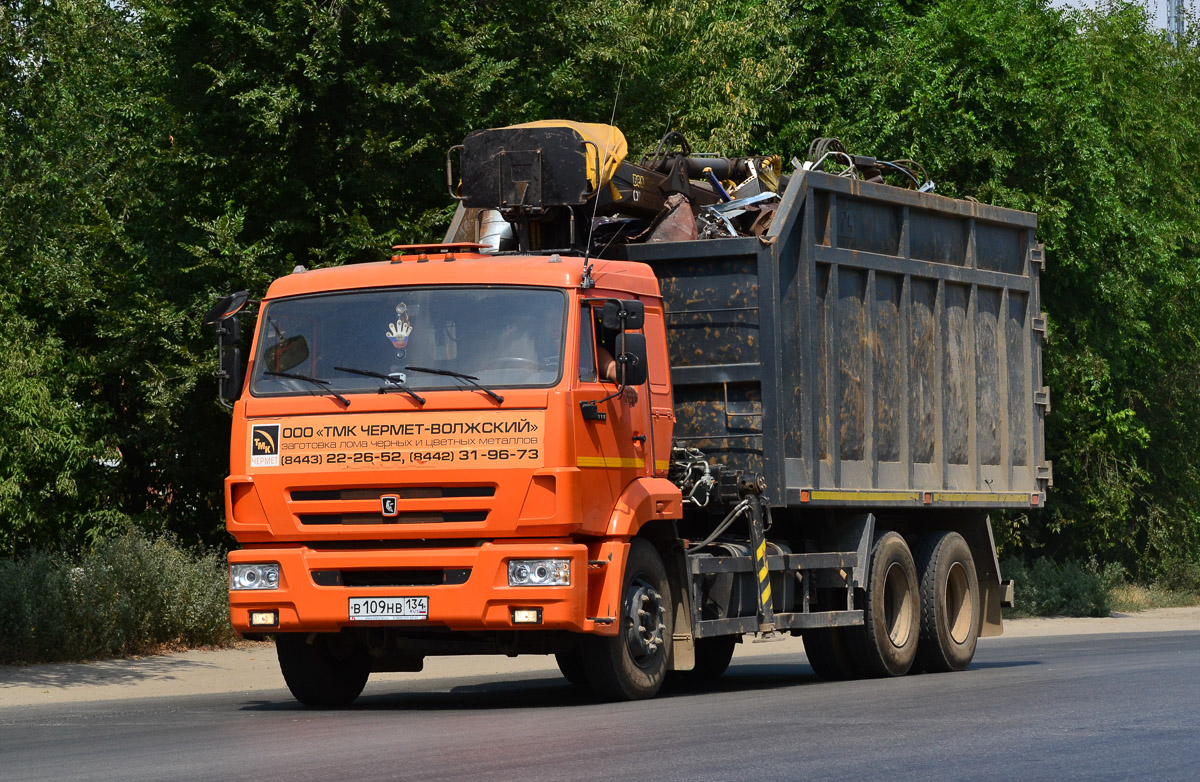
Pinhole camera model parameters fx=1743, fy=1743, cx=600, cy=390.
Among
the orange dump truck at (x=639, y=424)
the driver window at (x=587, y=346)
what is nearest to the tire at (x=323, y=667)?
the orange dump truck at (x=639, y=424)

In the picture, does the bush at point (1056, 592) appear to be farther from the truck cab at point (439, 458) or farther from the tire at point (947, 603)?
the truck cab at point (439, 458)

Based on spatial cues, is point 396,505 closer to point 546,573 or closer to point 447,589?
point 447,589

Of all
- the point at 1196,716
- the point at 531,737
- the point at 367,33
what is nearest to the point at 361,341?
the point at 531,737

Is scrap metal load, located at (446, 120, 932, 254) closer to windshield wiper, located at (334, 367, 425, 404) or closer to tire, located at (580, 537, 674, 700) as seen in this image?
windshield wiper, located at (334, 367, 425, 404)

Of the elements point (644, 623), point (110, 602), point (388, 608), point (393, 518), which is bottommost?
point (110, 602)

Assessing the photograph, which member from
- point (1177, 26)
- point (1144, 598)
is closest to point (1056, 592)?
point (1144, 598)

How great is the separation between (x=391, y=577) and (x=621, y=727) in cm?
213

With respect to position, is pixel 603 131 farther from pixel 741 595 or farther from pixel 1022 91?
pixel 1022 91

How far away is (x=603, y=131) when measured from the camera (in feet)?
44.0

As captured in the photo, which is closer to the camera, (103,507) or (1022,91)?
(103,507)

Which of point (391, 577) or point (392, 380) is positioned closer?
point (391, 577)

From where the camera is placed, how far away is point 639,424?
464 inches

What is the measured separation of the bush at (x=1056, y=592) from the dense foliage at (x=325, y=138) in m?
1.03

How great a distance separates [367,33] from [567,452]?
9.64 m
